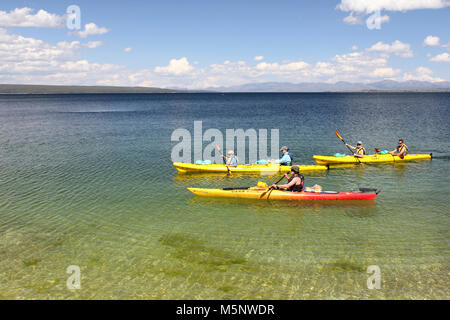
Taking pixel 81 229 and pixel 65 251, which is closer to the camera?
pixel 65 251

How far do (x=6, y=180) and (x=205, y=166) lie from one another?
12180mm

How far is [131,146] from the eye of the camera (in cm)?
2958

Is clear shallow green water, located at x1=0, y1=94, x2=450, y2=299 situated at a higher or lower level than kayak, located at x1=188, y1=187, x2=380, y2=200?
lower

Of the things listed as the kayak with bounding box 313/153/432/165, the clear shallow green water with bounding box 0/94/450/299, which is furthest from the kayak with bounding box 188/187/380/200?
the kayak with bounding box 313/153/432/165

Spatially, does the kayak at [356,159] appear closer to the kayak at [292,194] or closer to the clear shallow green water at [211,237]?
the clear shallow green water at [211,237]

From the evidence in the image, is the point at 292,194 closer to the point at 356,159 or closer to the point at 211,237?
the point at 211,237

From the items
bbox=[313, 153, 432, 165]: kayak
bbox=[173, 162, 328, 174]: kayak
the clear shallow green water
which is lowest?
the clear shallow green water

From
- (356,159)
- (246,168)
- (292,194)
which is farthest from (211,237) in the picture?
(356,159)

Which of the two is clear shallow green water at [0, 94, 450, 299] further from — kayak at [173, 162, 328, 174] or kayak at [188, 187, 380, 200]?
kayak at [173, 162, 328, 174]

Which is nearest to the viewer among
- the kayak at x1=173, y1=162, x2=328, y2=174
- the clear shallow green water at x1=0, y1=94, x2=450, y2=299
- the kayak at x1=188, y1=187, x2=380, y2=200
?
the clear shallow green water at x1=0, y1=94, x2=450, y2=299

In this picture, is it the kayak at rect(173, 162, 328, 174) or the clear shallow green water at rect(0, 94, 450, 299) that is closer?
the clear shallow green water at rect(0, 94, 450, 299)
